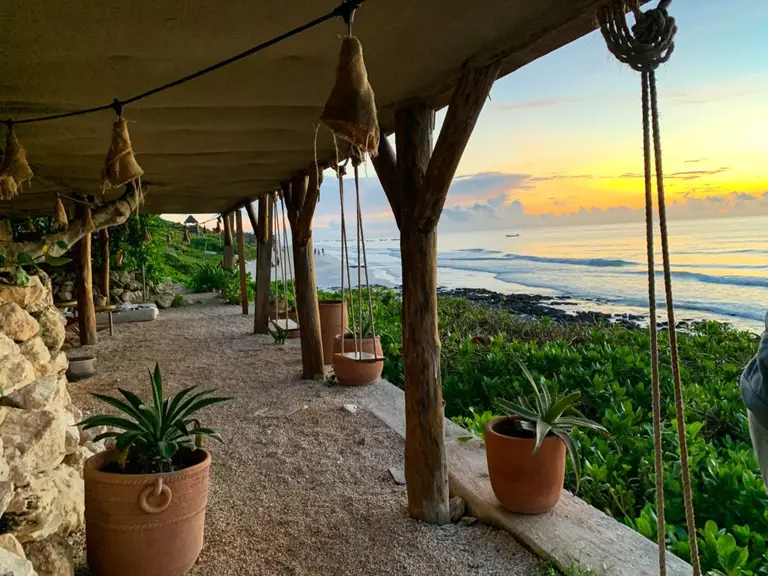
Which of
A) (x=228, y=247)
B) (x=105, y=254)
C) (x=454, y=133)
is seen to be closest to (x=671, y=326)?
(x=454, y=133)

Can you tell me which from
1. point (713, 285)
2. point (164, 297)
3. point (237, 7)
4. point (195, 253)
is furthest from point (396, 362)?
point (195, 253)

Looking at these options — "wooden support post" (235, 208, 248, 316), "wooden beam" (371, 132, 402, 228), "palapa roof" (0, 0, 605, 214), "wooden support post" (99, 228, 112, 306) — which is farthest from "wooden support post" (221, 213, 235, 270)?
"wooden beam" (371, 132, 402, 228)

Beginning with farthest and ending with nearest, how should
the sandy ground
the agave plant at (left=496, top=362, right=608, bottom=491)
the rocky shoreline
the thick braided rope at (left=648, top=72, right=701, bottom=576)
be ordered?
the rocky shoreline → the agave plant at (left=496, top=362, right=608, bottom=491) → the sandy ground → the thick braided rope at (left=648, top=72, right=701, bottom=576)

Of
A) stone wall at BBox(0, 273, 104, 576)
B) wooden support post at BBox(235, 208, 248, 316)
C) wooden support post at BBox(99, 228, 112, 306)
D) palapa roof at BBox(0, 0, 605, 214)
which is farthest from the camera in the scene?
wooden support post at BBox(235, 208, 248, 316)

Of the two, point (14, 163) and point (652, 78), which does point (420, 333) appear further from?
point (14, 163)

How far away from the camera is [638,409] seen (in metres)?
3.87

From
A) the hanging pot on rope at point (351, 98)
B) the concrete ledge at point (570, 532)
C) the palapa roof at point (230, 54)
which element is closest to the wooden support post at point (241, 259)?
the palapa roof at point (230, 54)

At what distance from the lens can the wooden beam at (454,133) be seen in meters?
1.89

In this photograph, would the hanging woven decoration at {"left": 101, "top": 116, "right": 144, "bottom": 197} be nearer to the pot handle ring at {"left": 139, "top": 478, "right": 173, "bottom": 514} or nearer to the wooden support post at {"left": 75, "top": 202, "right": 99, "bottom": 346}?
the pot handle ring at {"left": 139, "top": 478, "right": 173, "bottom": 514}

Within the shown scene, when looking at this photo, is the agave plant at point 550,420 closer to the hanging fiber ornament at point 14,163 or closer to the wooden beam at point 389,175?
the wooden beam at point 389,175

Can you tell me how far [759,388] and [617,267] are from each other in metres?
19.9

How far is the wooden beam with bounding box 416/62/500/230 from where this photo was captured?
1891 mm

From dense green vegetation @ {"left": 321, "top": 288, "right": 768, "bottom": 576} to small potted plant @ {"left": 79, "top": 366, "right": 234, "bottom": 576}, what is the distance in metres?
1.65

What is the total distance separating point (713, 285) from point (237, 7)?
615 inches
